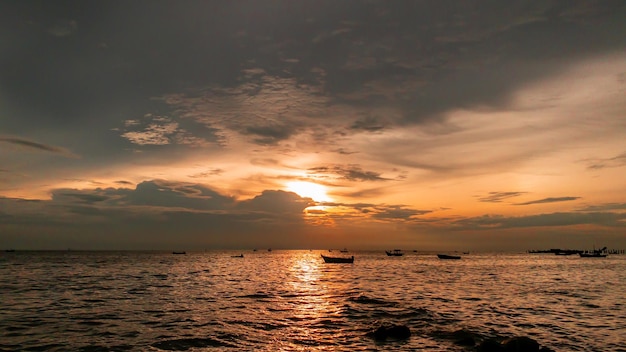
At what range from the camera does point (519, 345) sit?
21.8 metres

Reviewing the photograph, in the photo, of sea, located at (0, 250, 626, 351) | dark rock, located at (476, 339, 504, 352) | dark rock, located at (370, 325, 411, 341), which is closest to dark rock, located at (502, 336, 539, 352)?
dark rock, located at (476, 339, 504, 352)

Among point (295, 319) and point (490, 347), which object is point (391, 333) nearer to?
point (490, 347)

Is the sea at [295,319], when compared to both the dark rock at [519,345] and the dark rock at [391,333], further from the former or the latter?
the dark rock at [519,345]

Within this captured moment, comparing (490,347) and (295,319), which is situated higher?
(490,347)

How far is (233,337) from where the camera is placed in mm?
25859

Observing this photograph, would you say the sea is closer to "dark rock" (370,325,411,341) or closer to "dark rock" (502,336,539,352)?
"dark rock" (370,325,411,341)

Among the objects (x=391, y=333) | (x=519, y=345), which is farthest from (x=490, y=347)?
(x=391, y=333)

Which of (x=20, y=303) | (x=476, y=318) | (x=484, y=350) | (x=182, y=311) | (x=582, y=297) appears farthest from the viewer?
(x=582, y=297)

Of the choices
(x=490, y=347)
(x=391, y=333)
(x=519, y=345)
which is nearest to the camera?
(x=519, y=345)

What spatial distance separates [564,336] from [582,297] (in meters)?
25.3

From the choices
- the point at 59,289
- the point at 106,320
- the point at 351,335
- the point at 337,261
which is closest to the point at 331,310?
the point at 351,335

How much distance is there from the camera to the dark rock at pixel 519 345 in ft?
71.1

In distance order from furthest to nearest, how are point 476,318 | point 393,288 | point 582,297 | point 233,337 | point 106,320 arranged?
point 393,288
point 582,297
point 476,318
point 106,320
point 233,337

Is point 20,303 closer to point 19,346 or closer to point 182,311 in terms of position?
point 182,311
